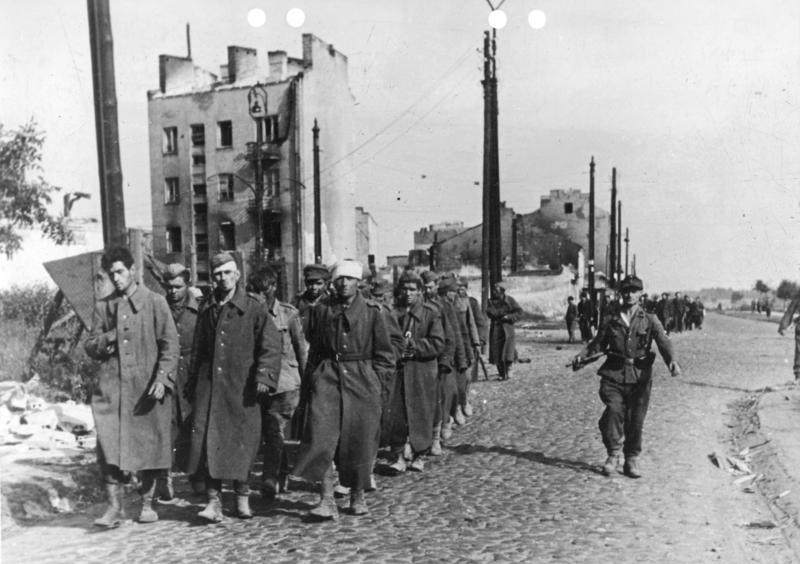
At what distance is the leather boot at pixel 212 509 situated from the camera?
5668mm

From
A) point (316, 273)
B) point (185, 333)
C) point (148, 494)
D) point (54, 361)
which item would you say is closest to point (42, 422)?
point (54, 361)

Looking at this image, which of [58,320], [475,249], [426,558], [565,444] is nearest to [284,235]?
[475,249]

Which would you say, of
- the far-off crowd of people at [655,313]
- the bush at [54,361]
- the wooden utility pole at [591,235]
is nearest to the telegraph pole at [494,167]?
the far-off crowd of people at [655,313]

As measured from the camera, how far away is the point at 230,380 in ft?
18.9

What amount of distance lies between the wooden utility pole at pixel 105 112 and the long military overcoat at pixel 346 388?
2111 mm

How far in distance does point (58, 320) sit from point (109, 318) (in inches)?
299

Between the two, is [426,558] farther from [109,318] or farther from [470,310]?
[470,310]

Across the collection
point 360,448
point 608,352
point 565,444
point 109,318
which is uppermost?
point 109,318

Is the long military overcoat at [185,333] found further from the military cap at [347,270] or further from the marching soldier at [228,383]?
the military cap at [347,270]

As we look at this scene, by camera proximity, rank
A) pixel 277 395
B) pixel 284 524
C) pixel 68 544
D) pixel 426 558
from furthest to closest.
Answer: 1. pixel 277 395
2. pixel 284 524
3. pixel 68 544
4. pixel 426 558

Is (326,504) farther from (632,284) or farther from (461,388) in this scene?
(461,388)

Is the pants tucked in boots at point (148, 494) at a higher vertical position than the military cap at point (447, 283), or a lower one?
lower

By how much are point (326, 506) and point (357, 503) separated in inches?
11.6

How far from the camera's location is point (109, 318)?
5.77 m
